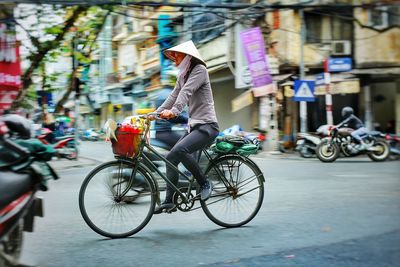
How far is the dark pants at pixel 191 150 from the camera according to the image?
15.9 ft

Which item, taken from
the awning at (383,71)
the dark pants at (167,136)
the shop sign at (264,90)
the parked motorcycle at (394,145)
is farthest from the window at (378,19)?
the dark pants at (167,136)

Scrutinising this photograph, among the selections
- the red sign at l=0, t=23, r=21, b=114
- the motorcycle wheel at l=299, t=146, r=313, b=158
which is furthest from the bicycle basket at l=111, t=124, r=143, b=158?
the motorcycle wheel at l=299, t=146, r=313, b=158

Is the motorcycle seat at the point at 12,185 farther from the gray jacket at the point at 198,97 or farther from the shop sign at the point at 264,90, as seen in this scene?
the shop sign at the point at 264,90

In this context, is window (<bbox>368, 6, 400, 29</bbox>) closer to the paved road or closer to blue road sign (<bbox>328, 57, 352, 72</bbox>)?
blue road sign (<bbox>328, 57, 352, 72</bbox>)

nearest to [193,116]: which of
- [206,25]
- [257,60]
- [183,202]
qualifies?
[183,202]

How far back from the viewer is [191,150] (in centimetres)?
486

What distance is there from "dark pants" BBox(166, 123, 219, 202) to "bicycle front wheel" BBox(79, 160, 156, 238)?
0.83 feet

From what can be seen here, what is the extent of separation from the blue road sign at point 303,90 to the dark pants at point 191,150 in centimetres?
1121

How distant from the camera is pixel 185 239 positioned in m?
4.75

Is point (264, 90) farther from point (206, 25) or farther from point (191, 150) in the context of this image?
point (191, 150)

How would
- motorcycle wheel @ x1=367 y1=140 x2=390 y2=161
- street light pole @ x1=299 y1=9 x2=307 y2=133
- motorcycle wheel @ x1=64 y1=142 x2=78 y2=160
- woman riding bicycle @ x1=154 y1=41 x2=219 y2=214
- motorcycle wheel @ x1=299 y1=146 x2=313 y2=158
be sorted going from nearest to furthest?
1. woman riding bicycle @ x1=154 y1=41 x2=219 y2=214
2. motorcycle wheel @ x1=367 y1=140 x2=390 y2=161
3. motorcycle wheel @ x1=299 y1=146 x2=313 y2=158
4. motorcycle wheel @ x1=64 y1=142 x2=78 y2=160
5. street light pole @ x1=299 y1=9 x2=307 y2=133

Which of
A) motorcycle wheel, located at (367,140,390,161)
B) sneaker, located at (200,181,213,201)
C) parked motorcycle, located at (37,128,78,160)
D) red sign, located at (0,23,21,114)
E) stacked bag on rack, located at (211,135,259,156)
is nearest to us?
sneaker, located at (200,181,213,201)

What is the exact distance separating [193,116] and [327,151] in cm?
976

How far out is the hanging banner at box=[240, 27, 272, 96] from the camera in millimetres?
16984
